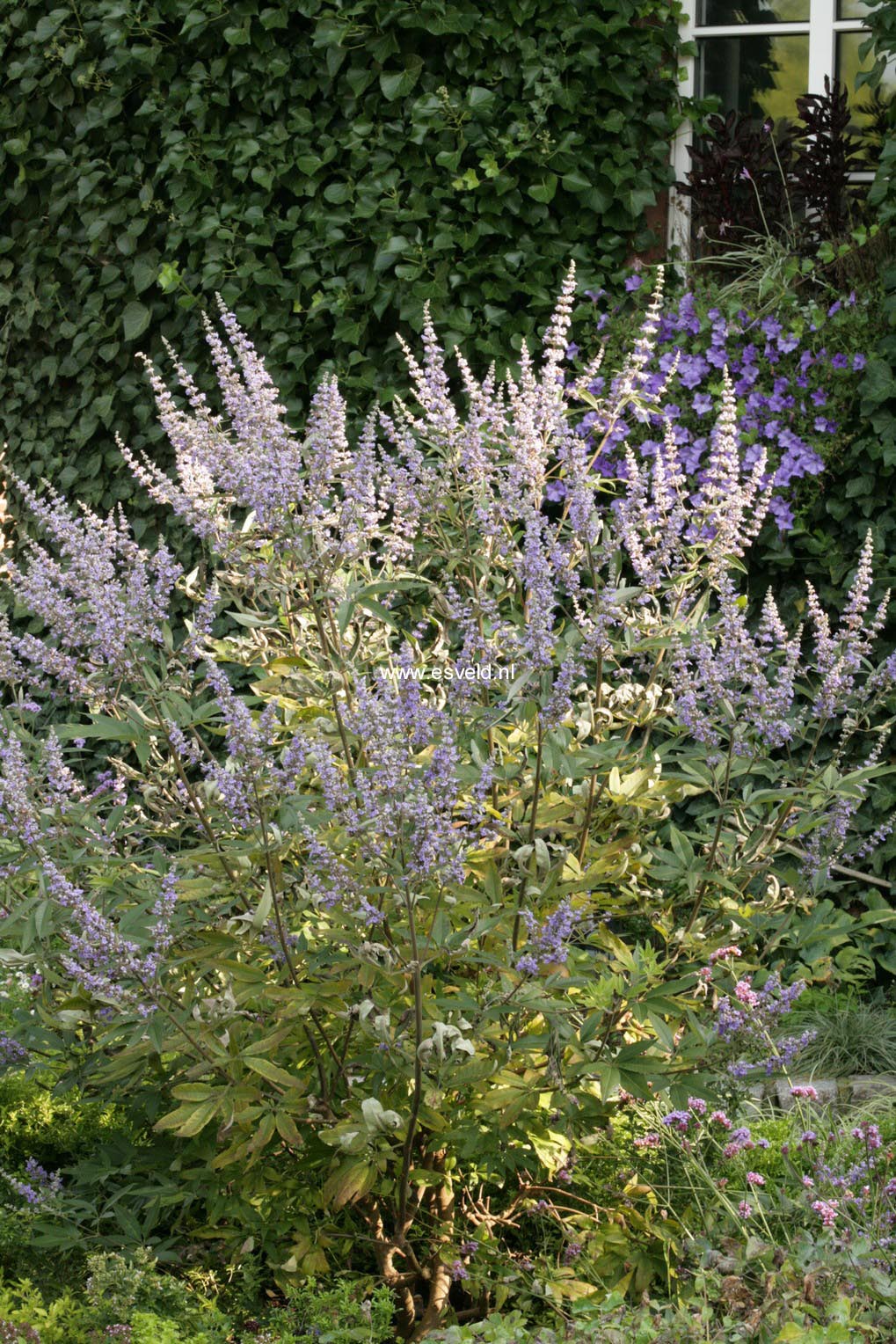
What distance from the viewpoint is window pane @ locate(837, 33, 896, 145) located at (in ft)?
16.2

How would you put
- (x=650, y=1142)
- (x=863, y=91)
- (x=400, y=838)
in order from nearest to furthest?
(x=400, y=838) < (x=650, y=1142) < (x=863, y=91)

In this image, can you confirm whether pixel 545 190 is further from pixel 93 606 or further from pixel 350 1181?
pixel 350 1181

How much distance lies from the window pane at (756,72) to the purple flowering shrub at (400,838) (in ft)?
8.62

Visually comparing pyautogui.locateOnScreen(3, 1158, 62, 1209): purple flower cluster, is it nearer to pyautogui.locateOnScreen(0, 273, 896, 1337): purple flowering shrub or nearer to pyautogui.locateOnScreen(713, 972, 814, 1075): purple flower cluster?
pyautogui.locateOnScreen(0, 273, 896, 1337): purple flowering shrub

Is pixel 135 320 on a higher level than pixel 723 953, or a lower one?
higher

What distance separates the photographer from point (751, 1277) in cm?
251

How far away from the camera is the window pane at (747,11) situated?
509 centimetres

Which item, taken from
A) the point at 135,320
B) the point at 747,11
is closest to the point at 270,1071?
the point at 135,320

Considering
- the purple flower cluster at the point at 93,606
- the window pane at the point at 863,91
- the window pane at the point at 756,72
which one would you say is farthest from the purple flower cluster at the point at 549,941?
the window pane at the point at 756,72

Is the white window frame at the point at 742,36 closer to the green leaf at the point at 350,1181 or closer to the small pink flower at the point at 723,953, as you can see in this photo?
the small pink flower at the point at 723,953

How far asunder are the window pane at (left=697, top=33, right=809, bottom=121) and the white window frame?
0.03 m

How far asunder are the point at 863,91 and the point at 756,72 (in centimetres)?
40

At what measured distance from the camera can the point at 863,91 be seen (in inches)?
196

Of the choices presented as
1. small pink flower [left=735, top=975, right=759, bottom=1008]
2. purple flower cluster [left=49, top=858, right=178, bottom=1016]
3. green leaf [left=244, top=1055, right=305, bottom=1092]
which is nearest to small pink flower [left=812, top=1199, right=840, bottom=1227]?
small pink flower [left=735, top=975, right=759, bottom=1008]
